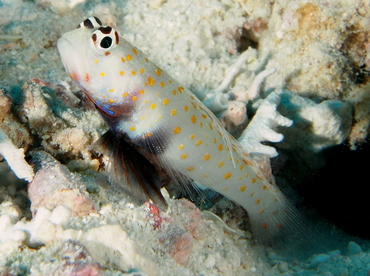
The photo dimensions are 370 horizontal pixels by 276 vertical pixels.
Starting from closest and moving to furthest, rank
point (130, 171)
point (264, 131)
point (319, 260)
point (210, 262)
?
point (210, 262)
point (130, 171)
point (319, 260)
point (264, 131)

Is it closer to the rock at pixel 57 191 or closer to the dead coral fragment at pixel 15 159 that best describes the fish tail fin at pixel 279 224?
the rock at pixel 57 191

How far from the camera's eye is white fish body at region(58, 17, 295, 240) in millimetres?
1995

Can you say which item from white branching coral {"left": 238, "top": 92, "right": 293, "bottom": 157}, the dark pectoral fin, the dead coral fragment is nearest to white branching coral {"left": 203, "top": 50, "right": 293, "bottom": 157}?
white branching coral {"left": 238, "top": 92, "right": 293, "bottom": 157}

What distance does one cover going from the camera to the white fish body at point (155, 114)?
1995 mm

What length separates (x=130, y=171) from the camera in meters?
2.31

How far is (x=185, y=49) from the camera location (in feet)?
13.8

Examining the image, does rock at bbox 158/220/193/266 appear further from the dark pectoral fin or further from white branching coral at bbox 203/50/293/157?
white branching coral at bbox 203/50/293/157

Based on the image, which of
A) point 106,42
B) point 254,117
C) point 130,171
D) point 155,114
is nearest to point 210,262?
point 130,171

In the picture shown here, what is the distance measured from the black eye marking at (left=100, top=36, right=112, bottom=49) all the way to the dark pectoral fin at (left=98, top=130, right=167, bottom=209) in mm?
707

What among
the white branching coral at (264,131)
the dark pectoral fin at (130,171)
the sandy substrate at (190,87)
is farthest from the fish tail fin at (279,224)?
the dark pectoral fin at (130,171)

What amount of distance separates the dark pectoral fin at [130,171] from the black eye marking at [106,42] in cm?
71

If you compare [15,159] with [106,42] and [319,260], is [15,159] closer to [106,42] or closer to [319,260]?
[106,42]

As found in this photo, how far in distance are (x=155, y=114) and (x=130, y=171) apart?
0.52 metres

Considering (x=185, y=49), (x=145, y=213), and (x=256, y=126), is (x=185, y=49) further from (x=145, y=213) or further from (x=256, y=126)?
(x=145, y=213)
